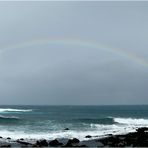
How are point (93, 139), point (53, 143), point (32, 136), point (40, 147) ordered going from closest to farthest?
1. point (40, 147)
2. point (53, 143)
3. point (93, 139)
4. point (32, 136)

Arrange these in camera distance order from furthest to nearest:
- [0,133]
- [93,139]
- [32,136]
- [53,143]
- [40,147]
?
[0,133], [32,136], [93,139], [53,143], [40,147]

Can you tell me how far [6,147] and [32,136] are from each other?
10.2m

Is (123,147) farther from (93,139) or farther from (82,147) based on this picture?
(93,139)

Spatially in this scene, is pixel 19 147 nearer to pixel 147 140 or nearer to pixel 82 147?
pixel 82 147

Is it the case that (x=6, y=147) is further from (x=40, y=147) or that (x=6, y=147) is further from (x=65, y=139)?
(x=65, y=139)

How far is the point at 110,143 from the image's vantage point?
2945 centimetres

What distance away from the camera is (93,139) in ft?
111

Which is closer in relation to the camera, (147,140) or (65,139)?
(147,140)

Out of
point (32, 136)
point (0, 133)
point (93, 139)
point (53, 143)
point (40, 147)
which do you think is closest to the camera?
point (40, 147)

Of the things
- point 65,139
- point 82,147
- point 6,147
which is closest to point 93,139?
point 65,139

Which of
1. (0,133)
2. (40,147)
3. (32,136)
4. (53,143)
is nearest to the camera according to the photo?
(40,147)

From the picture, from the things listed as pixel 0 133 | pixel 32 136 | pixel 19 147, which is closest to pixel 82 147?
pixel 19 147

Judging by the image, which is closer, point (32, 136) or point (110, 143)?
point (110, 143)

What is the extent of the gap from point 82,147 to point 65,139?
8.18 meters
